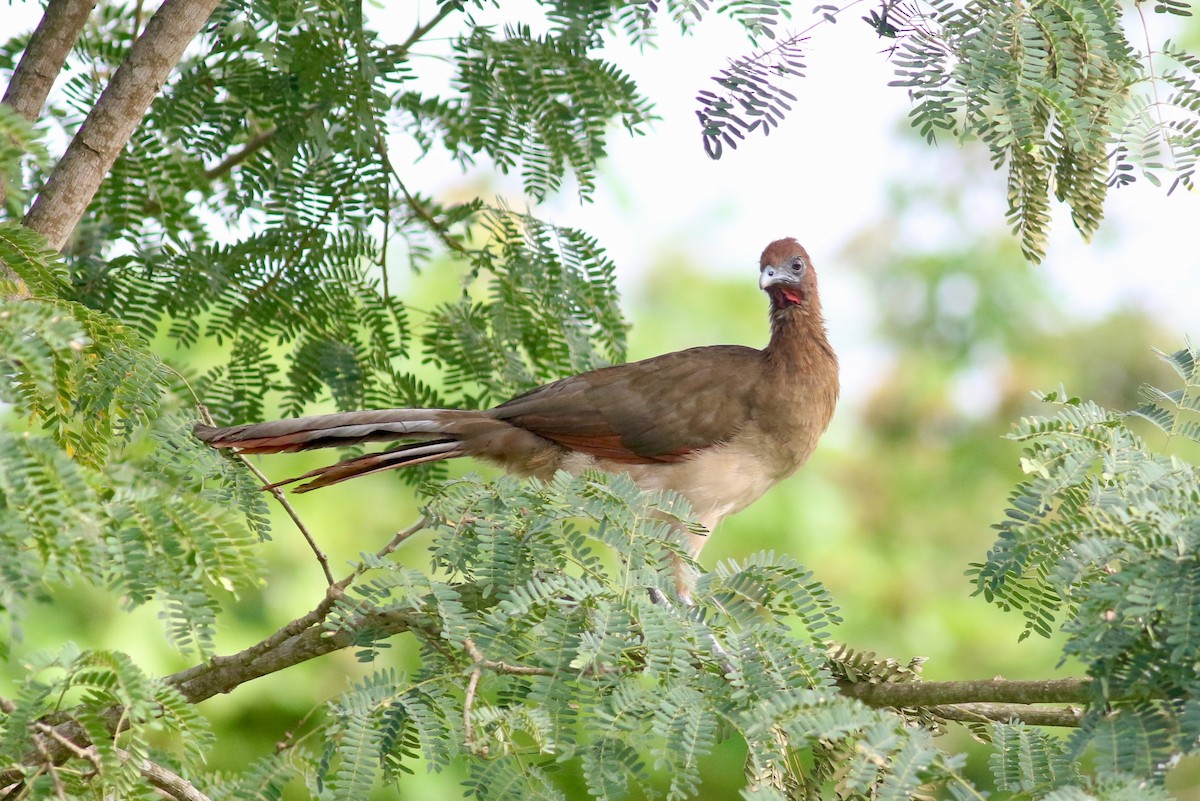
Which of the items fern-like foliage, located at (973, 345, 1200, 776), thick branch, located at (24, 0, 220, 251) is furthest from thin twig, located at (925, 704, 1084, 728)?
thick branch, located at (24, 0, 220, 251)

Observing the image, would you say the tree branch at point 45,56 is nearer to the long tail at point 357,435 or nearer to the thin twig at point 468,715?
the long tail at point 357,435

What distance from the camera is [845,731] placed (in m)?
1.90

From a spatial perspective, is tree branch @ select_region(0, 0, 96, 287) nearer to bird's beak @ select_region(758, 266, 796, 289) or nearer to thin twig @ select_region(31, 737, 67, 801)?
thin twig @ select_region(31, 737, 67, 801)

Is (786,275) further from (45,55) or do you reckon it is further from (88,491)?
(88,491)

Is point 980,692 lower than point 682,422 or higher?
lower

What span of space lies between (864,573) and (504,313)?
3976 millimetres

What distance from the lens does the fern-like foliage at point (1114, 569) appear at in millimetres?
1835

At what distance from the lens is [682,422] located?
4.15m

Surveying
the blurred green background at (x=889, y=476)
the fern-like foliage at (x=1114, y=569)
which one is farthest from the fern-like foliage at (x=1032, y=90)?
the blurred green background at (x=889, y=476)

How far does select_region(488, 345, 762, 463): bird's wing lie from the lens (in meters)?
3.99

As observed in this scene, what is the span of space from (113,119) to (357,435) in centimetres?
107

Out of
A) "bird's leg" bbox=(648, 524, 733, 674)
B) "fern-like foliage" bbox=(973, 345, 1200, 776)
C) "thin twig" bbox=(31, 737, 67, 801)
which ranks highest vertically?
"fern-like foliage" bbox=(973, 345, 1200, 776)

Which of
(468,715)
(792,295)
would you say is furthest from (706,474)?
(468,715)

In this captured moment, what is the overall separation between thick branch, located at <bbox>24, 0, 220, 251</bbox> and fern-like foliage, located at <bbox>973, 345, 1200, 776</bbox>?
7.46ft
